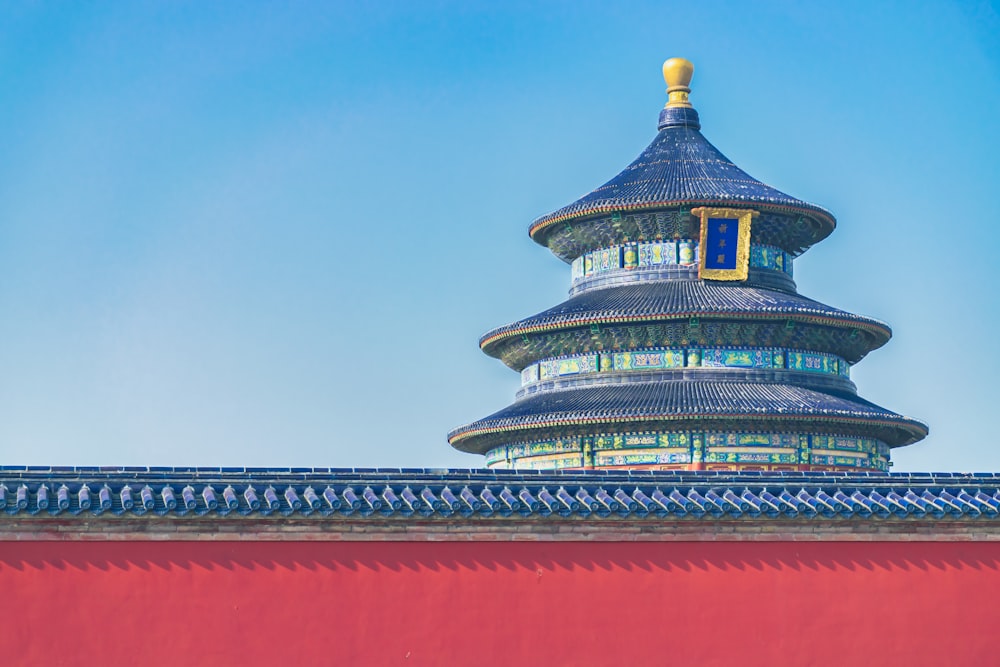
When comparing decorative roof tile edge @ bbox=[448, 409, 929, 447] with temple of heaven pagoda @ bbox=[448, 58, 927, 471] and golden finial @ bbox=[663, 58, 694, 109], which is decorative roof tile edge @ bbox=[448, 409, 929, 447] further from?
golden finial @ bbox=[663, 58, 694, 109]

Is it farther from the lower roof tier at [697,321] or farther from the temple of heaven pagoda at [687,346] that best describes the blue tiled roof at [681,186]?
the lower roof tier at [697,321]

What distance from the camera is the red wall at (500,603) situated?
15.2 meters

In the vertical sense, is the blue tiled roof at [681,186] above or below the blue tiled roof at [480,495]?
above

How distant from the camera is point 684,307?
26.7 m

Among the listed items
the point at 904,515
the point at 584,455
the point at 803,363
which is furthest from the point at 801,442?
the point at 904,515

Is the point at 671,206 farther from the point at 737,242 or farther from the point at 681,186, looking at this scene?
the point at 737,242

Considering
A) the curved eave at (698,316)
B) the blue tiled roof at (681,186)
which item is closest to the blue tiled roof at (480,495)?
the curved eave at (698,316)

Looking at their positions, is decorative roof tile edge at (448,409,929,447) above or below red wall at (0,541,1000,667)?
above

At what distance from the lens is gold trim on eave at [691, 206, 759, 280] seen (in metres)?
27.7

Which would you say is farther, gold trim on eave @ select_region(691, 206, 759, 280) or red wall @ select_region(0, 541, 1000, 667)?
gold trim on eave @ select_region(691, 206, 759, 280)

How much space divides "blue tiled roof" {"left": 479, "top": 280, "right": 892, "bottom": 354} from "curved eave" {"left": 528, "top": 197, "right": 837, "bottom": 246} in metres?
1.33

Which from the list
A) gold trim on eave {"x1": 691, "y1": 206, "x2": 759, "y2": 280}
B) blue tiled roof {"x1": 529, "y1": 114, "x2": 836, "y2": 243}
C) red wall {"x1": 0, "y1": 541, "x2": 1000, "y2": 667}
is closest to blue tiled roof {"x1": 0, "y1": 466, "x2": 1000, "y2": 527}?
red wall {"x1": 0, "y1": 541, "x2": 1000, "y2": 667}

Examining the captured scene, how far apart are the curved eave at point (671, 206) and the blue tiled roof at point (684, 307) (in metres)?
1.33

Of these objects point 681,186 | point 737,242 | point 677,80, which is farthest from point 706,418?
point 677,80
